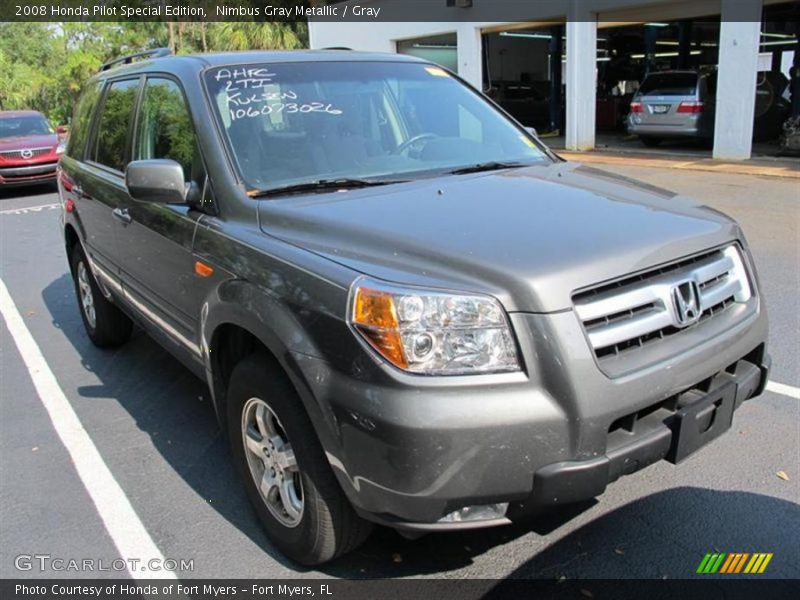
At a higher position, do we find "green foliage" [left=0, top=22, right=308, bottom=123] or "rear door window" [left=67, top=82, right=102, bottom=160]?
"green foliage" [left=0, top=22, right=308, bottom=123]

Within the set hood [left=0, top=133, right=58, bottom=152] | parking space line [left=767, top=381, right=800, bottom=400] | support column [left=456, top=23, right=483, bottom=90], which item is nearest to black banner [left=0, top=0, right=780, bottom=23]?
support column [left=456, top=23, right=483, bottom=90]

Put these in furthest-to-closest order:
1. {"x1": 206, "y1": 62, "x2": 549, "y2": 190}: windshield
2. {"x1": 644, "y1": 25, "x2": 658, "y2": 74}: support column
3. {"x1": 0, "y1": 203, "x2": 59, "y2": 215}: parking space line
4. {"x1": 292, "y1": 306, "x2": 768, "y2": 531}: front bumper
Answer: {"x1": 644, "y1": 25, "x2": 658, "y2": 74}: support column < {"x1": 0, "y1": 203, "x2": 59, "y2": 215}: parking space line < {"x1": 206, "y1": 62, "x2": 549, "y2": 190}: windshield < {"x1": 292, "y1": 306, "x2": 768, "y2": 531}: front bumper

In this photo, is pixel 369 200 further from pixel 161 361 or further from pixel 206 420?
pixel 161 361

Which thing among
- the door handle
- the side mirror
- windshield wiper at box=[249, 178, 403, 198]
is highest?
the side mirror

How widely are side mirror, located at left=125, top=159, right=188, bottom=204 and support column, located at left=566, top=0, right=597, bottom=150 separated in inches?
622

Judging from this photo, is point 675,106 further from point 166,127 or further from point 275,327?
point 275,327

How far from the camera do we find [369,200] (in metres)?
2.87

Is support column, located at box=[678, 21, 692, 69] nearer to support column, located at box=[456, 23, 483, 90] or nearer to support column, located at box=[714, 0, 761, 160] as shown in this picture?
support column, located at box=[456, 23, 483, 90]

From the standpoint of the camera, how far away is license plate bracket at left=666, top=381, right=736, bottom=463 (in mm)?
2369

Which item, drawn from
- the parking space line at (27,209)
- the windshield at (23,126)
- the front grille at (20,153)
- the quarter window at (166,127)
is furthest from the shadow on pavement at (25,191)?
the quarter window at (166,127)

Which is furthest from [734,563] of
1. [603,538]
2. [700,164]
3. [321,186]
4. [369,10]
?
[369,10]

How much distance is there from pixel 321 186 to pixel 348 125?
0.48 m

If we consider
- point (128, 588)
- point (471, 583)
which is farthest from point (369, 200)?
point (128, 588)

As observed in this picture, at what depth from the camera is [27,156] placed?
15023 mm
